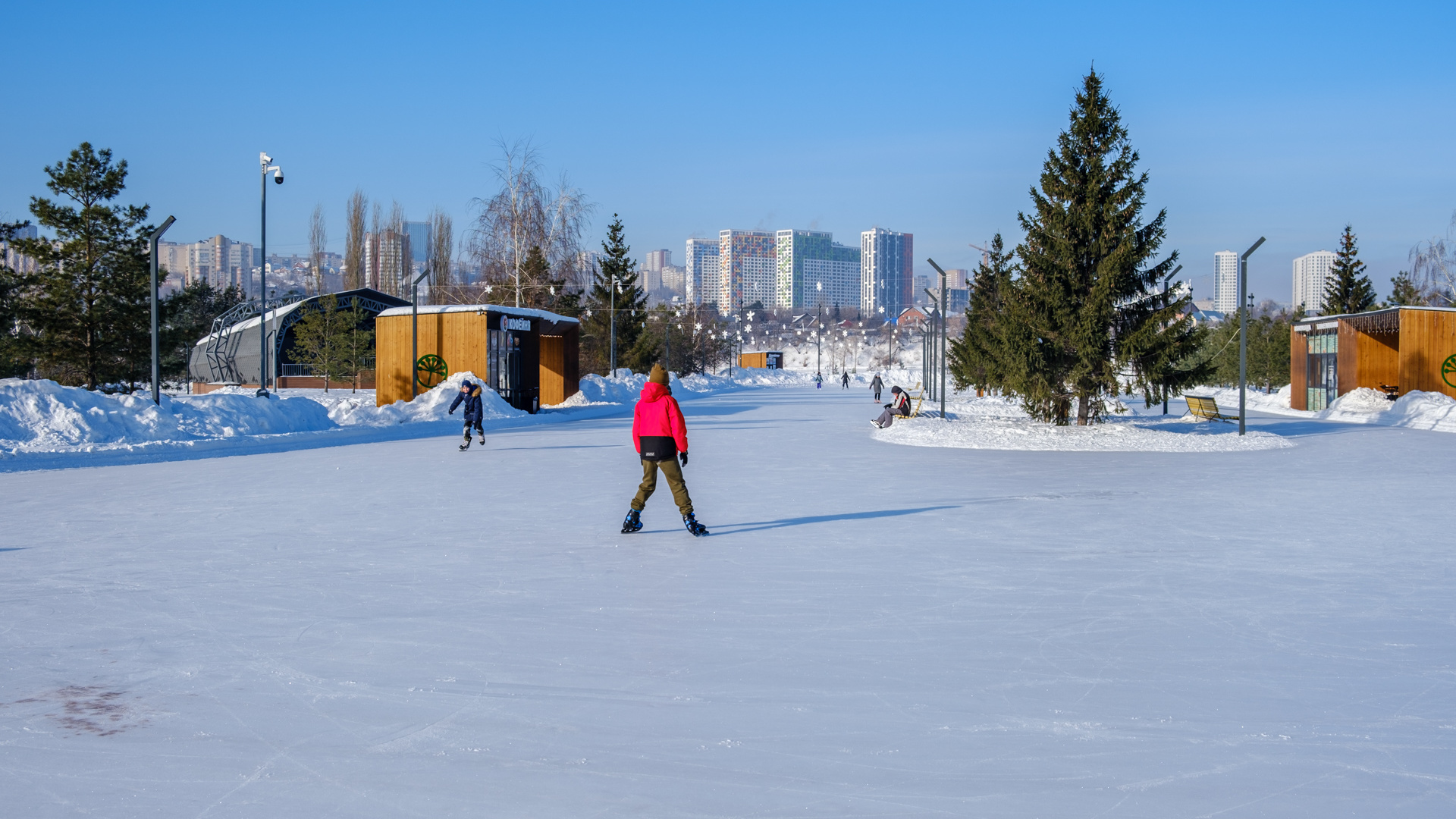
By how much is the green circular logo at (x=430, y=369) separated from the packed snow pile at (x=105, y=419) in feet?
35.1

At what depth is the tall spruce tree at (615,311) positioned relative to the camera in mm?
60897

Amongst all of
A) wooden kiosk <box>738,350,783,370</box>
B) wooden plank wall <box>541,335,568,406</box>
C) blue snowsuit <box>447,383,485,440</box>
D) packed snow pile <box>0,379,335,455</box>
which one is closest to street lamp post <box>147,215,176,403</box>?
packed snow pile <box>0,379,335,455</box>

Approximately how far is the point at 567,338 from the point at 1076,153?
1988 cm

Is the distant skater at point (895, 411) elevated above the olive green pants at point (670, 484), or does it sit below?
above

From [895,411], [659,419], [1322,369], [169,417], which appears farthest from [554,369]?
[659,419]

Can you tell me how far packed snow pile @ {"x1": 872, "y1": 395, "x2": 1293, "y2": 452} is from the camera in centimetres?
2131

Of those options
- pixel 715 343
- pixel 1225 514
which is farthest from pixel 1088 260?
pixel 715 343

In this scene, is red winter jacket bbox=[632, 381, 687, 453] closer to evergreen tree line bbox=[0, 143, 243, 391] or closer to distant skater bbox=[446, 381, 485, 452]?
distant skater bbox=[446, 381, 485, 452]

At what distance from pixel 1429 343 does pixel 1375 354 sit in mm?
2758

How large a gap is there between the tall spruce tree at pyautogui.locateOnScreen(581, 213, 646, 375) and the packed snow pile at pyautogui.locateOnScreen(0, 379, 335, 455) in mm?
37295

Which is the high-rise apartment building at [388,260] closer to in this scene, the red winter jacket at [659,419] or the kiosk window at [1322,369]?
the kiosk window at [1322,369]

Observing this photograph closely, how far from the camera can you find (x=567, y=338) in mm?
38219

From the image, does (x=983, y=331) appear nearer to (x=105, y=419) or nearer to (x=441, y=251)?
(x=105, y=419)

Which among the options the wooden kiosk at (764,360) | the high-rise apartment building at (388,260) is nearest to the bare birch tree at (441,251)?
the high-rise apartment building at (388,260)
